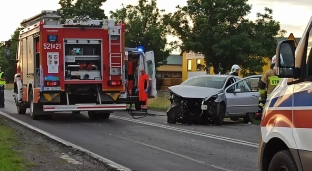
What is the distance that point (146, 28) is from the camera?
6488 cm

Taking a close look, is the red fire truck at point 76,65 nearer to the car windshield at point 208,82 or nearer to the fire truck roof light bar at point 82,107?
the fire truck roof light bar at point 82,107

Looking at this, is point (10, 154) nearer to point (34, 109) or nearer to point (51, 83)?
point (51, 83)

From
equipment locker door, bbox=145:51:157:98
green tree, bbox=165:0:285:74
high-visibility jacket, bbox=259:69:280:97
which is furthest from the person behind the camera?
green tree, bbox=165:0:285:74

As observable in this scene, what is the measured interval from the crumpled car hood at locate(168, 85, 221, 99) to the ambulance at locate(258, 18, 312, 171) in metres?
10.5

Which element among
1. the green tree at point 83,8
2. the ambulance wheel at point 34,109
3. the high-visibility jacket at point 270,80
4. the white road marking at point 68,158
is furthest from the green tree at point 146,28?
the white road marking at point 68,158

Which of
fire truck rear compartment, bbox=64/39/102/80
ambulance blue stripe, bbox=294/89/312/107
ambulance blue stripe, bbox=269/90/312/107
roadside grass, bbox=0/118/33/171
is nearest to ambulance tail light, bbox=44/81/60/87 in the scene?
fire truck rear compartment, bbox=64/39/102/80

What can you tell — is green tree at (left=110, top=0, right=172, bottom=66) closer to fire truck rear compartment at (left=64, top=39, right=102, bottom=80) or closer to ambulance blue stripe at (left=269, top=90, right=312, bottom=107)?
fire truck rear compartment at (left=64, top=39, right=102, bottom=80)

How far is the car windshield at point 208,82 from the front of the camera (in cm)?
1685

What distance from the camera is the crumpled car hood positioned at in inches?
632

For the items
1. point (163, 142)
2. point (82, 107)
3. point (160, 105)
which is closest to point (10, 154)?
point (163, 142)

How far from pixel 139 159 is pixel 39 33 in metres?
8.62

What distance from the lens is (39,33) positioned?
1720cm

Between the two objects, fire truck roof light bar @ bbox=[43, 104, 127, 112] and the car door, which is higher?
Answer: the car door

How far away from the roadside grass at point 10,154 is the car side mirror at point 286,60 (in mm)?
4712
